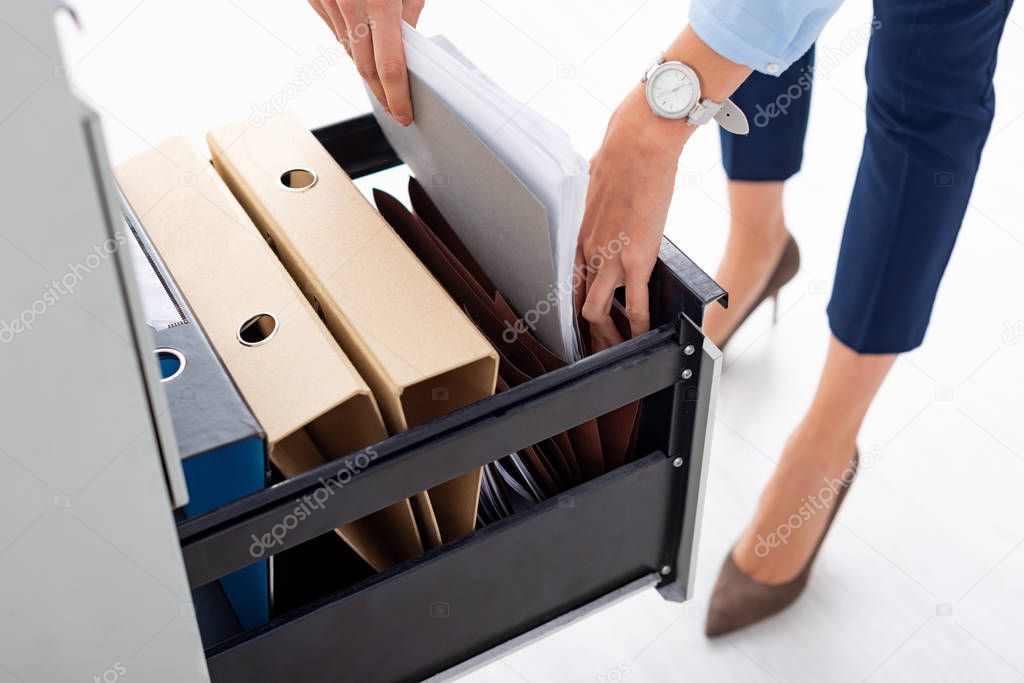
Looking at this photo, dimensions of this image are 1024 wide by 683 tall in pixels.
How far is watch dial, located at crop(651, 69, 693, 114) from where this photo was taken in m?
0.95

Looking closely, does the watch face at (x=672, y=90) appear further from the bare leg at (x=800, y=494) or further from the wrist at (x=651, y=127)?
A: the bare leg at (x=800, y=494)

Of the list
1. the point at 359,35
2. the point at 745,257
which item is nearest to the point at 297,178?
the point at 359,35

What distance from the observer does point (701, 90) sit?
97cm

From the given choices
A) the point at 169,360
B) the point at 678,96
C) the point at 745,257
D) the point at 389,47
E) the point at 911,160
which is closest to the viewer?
the point at 169,360

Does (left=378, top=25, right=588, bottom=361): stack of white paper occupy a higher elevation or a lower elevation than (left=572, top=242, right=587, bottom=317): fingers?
higher

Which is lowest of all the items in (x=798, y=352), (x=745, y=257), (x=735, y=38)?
(x=798, y=352)

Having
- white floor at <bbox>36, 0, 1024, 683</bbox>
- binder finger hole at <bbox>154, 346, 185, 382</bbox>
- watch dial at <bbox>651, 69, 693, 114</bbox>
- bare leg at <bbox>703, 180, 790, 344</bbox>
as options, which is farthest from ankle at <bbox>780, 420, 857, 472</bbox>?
binder finger hole at <bbox>154, 346, 185, 382</bbox>

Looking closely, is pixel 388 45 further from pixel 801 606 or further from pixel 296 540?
pixel 801 606

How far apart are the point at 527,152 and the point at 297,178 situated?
0.28 meters

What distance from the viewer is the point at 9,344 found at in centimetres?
47

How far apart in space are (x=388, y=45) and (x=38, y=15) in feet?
1.51

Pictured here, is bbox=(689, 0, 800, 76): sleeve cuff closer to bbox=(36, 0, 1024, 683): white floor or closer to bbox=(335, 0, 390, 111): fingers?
bbox=(335, 0, 390, 111): fingers

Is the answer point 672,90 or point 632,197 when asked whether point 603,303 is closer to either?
point 632,197

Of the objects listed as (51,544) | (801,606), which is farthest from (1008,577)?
(51,544)
